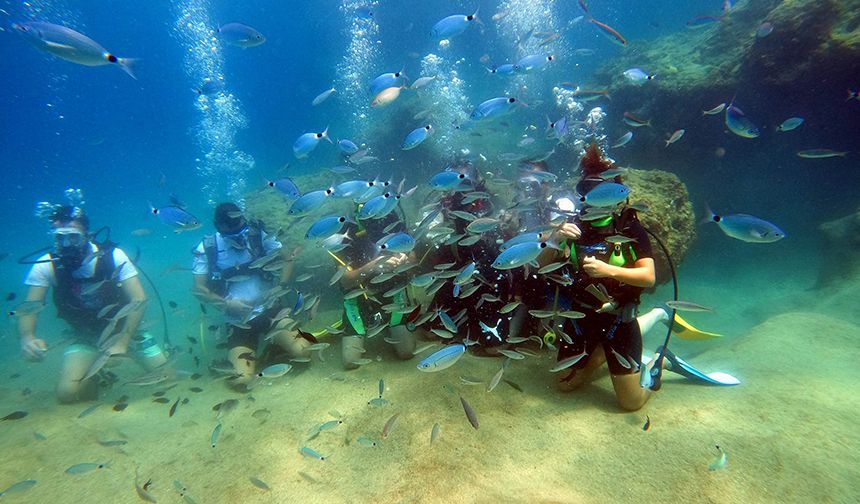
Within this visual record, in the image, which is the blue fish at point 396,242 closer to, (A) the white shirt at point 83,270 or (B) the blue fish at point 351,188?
(B) the blue fish at point 351,188

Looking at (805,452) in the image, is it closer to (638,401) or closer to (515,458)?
(638,401)

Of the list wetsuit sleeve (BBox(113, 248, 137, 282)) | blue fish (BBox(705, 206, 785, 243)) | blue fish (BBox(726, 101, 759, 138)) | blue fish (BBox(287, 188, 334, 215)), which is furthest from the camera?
wetsuit sleeve (BBox(113, 248, 137, 282))

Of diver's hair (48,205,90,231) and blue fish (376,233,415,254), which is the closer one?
blue fish (376,233,415,254)

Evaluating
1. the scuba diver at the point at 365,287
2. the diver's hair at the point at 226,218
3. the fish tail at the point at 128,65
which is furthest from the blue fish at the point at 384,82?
the diver's hair at the point at 226,218

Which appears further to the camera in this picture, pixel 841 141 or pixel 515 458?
pixel 841 141

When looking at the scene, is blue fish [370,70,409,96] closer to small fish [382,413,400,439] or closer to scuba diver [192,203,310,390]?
scuba diver [192,203,310,390]

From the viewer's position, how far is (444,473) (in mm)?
2941

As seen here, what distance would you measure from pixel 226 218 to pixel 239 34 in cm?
292

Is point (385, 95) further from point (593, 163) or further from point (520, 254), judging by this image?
point (520, 254)


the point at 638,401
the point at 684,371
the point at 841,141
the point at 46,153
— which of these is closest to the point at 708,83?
the point at 841,141

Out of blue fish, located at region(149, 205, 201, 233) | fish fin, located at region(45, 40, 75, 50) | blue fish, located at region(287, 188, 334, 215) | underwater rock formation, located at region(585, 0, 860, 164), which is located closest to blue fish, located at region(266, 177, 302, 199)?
blue fish, located at region(287, 188, 334, 215)

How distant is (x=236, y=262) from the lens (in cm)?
628

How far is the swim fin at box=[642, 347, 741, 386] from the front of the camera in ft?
12.7

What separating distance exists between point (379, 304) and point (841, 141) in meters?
12.2
